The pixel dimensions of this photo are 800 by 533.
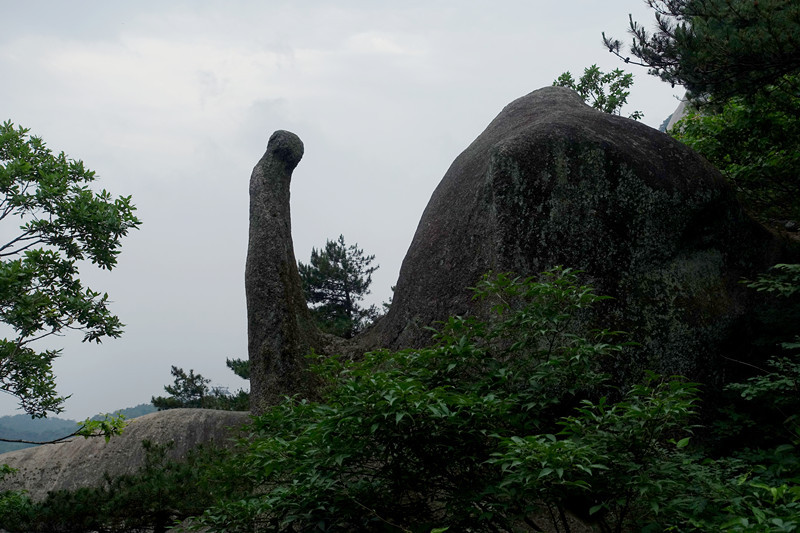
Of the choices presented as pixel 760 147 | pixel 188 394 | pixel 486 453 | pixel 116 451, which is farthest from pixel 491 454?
pixel 188 394

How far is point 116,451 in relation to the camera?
421 inches

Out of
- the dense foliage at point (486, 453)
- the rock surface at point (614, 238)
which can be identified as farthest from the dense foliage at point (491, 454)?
the rock surface at point (614, 238)

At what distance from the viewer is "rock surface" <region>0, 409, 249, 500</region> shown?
33.7 feet

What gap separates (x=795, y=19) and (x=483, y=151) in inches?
137

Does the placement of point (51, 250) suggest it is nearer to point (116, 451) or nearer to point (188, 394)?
point (116, 451)

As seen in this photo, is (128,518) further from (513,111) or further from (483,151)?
(513,111)

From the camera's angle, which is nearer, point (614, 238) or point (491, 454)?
point (491, 454)

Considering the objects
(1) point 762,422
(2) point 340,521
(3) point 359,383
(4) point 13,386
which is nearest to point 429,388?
(3) point 359,383

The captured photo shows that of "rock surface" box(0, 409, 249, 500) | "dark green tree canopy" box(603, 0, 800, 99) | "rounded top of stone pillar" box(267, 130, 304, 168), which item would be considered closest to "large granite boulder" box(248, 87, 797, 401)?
"dark green tree canopy" box(603, 0, 800, 99)

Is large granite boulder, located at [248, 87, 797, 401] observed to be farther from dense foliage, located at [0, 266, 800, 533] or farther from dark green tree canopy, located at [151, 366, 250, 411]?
dark green tree canopy, located at [151, 366, 250, 411]

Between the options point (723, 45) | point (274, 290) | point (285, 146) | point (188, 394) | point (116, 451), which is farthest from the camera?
point (188, 394)

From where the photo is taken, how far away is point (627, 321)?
5.98 metres

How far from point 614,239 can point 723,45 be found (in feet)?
6.94

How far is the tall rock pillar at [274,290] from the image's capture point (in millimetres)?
7570
